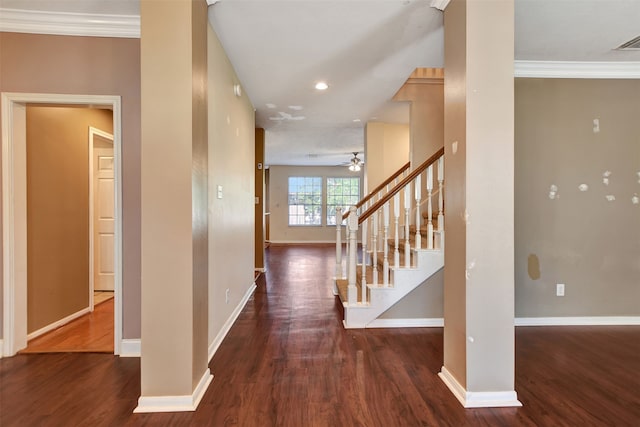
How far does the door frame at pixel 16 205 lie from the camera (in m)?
2.43

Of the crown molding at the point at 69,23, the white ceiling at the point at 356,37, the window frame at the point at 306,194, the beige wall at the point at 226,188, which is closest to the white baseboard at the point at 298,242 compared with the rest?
the window frame at the point at 306,194

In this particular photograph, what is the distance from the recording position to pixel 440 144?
4.09m

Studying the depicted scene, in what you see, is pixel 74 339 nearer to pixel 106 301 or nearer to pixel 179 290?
pixel 106 301

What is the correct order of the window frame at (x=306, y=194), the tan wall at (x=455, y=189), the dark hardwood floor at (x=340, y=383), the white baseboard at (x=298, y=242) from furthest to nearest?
1. the window frame at (x=306, y=194)
2. the white baseboard at (x=298, y=242)
3. the tan wall at (x=455, y=189)
4. the dark hardwood floor at (x=340, y=383)

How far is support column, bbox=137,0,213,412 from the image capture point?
5.76 ft

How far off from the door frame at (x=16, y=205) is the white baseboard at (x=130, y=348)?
3 cm

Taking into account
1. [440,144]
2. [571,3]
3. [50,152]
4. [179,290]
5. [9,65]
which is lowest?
[179,290]

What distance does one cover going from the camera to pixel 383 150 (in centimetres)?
530

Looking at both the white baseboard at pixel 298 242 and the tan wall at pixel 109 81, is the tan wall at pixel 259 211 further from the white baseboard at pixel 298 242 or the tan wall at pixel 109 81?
the white baseboard at pixel 298 242

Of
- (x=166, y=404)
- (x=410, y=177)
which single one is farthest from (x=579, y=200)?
(x=166, y=404)

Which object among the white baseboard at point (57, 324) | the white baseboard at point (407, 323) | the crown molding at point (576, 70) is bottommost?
the white baseboard at point (407, 323)

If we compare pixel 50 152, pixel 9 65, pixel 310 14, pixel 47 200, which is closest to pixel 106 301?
pixel 47 200

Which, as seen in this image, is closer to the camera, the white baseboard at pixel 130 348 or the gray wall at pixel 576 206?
the white baseboard at pixel 130 348

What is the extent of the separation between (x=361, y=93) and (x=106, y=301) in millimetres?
4084
